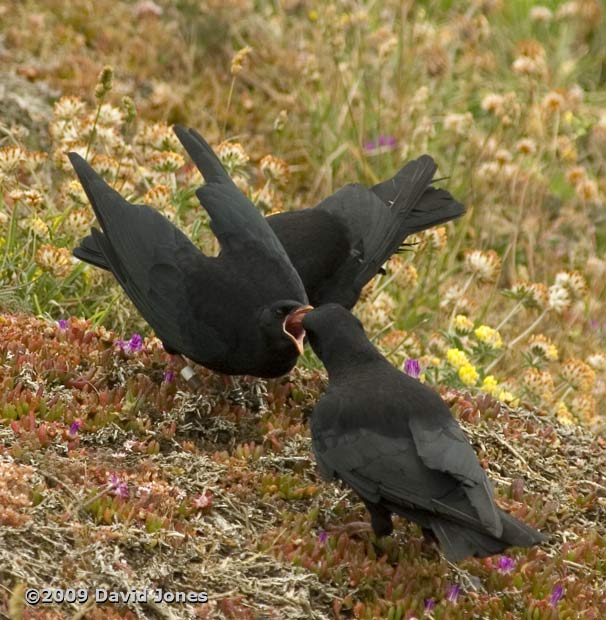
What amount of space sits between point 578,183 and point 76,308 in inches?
145

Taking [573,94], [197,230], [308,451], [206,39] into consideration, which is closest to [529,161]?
[573,94]

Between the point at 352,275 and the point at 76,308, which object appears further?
the point at 76,308

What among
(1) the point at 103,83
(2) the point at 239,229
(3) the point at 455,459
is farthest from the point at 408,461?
(1) the point at 103,83

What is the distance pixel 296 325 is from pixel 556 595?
1564mm

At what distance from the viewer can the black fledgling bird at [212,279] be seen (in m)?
5.04

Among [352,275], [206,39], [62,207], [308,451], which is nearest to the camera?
[308,451]

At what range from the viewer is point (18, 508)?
4086 mm

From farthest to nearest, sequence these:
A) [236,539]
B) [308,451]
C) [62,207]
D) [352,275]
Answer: [62,207] < [352,275] < [308,451] < [236,539]

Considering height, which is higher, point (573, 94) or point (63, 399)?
point (573, 94)

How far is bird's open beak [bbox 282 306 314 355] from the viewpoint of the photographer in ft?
16.3

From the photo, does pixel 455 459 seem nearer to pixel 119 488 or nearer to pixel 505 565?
pixel 505 565

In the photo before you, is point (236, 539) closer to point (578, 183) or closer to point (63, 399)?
point (63, 399)

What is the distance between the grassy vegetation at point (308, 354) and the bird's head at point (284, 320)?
46 cm

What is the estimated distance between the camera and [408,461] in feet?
13.7
